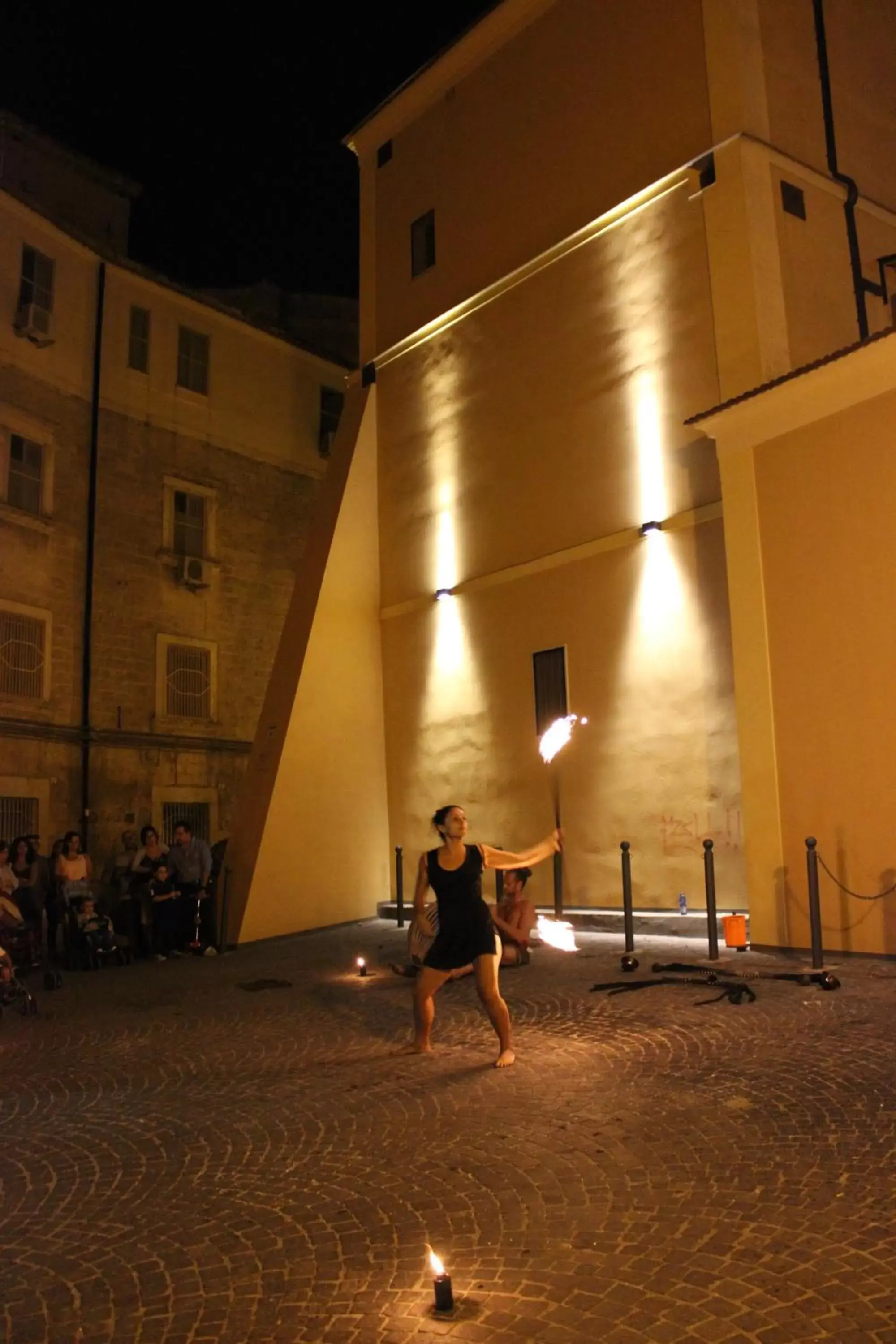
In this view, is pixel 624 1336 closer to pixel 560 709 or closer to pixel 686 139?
pixel 560 709

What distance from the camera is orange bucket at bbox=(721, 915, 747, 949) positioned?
35.3 feet

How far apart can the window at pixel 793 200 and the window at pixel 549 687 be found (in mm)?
6459

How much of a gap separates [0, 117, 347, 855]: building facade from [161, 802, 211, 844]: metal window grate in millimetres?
42

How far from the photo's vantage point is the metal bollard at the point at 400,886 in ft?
49.4

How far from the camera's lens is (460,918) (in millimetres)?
6828

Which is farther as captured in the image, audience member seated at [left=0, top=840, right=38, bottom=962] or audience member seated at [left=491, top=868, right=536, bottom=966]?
audience member seated at [left=0, top=840, right=38, bottom=962]

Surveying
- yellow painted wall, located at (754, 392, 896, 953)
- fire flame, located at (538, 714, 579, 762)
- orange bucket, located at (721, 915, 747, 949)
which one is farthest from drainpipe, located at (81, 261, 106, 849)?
yellow painted wall, located at (754, 392, 896, 953)

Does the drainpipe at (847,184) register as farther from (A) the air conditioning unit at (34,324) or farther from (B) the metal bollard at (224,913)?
(A) the air conditioning unit at (34,324)

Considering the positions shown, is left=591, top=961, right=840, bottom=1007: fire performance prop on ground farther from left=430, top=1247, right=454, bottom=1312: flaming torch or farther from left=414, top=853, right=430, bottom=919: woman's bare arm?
left=430, top=1247, right=454, bottom=1312: flaming torch

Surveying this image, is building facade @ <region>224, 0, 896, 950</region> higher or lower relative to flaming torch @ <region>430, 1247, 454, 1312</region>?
higher

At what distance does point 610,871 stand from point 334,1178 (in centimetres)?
890

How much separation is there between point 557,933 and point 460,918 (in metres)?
6.68

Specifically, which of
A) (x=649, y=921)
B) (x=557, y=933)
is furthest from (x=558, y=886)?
(x=649, y=921)

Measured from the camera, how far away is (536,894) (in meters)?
14.3
